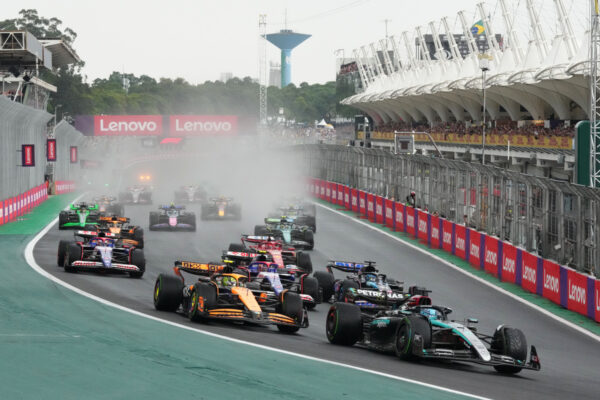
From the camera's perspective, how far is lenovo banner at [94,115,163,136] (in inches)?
3497

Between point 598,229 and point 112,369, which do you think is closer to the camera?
point 112,369

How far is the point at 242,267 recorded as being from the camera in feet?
65.0

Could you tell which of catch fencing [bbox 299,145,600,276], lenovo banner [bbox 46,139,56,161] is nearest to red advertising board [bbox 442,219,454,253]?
catch fencing [bbox 299,145,600,276]

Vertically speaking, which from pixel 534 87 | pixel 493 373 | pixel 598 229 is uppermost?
pixel 534 87

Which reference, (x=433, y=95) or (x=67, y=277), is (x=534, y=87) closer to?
(x=433, y=95)

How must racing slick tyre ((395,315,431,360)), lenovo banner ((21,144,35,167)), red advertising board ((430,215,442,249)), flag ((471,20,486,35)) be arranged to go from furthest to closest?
flag ((471,20,486,35)) → lenovo banner ((21,144,35,167)) → red advertising board ((430,215,442,249)) → racing slick tyre ((395,315,431,360))

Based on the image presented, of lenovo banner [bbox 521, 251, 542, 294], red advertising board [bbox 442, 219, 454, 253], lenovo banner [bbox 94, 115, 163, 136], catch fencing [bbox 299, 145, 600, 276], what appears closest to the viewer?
catch fencing [bbox 299, 145, 600, 276]

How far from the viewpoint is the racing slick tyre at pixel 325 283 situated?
820 inches

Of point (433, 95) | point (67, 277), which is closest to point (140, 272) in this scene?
point (67, 277)

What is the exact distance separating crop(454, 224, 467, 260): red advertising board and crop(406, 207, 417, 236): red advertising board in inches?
210

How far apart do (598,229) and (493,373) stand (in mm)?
7783

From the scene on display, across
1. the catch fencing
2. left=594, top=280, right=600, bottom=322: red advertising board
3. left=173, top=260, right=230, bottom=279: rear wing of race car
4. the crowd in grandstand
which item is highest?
the crowd in grandstand

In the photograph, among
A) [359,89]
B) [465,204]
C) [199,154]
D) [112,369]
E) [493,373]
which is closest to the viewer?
[112,369]

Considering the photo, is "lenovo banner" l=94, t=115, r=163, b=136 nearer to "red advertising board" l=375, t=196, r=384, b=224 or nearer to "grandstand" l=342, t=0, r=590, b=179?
"grandstand" l=342, t=0, r=590, b=179
